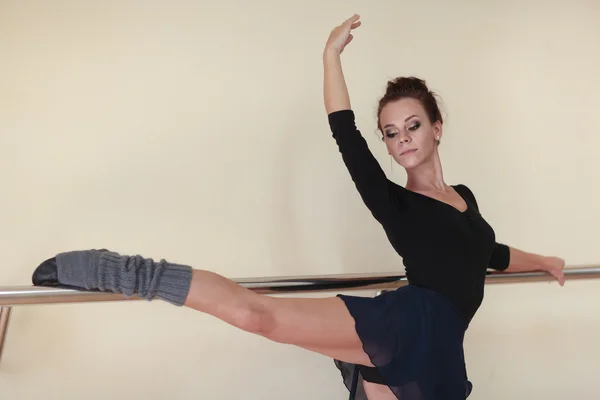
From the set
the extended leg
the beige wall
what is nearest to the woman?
the extended leg

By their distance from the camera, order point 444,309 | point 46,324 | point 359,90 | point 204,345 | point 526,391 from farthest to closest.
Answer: point 526,391 < point 359,90 < point 204,345 < point 46,324 < point 444,309

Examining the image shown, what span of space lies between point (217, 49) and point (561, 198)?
151cm

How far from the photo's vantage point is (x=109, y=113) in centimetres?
149

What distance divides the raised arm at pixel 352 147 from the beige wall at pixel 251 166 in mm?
579

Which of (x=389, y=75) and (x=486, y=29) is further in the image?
(x=486, y=29)

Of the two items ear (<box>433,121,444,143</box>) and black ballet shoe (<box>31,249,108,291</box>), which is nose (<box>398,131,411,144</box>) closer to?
ear (<box>433,121,444,143</box>)

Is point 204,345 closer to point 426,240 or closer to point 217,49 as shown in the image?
point 426,240

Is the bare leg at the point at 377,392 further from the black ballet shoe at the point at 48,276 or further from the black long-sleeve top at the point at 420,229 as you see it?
the black ballet shoe at the point at 48,276

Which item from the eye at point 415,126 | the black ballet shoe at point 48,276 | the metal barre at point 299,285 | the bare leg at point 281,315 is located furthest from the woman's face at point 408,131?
the black ballet shoe at point 48,276

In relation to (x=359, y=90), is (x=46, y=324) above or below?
below

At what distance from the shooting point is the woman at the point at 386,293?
833 mm

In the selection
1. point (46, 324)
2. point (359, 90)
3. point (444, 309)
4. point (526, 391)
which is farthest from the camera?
point (526, 391)

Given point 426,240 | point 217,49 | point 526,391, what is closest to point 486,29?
point 217,49

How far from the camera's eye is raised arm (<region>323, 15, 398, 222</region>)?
104 cm
